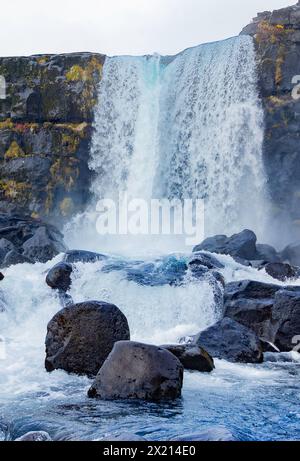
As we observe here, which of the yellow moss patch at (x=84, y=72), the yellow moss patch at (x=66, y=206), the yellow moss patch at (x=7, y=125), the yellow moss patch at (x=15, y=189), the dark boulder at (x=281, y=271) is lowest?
the dark boulder at (x=281, y=271)

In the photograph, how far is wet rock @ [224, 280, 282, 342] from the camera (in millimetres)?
15688

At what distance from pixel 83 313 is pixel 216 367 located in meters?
3.13

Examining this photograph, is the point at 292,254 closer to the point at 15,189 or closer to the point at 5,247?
the point at 5,247

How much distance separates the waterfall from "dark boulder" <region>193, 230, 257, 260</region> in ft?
23.0

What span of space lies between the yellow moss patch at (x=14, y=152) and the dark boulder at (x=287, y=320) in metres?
24.6

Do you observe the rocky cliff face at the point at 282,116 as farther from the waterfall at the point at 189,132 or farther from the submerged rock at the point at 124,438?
the submerged rock at the point at 124,438

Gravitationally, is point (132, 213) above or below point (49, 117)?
below

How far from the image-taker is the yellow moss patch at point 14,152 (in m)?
36.2

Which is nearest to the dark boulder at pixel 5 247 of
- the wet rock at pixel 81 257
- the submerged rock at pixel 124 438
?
the wet rock at pixel 81 257

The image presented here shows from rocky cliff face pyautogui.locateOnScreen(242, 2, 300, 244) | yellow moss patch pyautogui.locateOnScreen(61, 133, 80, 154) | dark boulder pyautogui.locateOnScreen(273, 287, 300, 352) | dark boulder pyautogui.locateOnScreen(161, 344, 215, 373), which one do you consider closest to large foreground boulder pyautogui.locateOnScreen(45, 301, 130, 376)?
dark boulder pyautogui.locateOnScreen(161, 344, 215, 373)

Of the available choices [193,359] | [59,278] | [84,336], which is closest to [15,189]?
[59,278]

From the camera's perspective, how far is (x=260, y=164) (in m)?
32.7

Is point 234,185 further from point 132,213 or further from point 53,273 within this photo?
point 53,273
